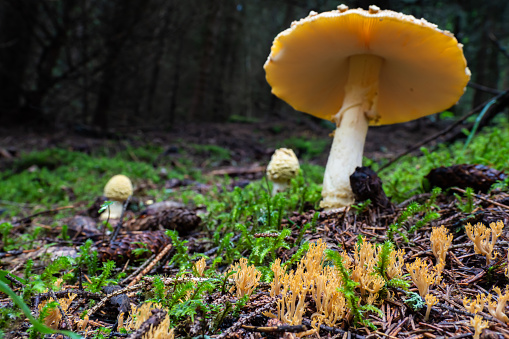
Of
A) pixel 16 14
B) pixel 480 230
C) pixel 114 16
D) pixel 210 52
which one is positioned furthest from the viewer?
pixel 210 52

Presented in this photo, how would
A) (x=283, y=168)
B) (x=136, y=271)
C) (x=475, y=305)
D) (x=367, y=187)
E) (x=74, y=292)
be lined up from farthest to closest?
(x=283, y=168)
(x=367, y=187)
(x=136, y=271)
(x=74, y=292)
(x=475, y=305)

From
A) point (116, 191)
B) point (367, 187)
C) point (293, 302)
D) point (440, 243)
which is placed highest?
point (367, 187)

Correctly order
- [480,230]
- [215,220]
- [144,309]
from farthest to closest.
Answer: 1. [215,220]
2. [480,230]
3. [144,309]

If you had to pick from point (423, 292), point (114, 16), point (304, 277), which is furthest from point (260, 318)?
point (114, 16)

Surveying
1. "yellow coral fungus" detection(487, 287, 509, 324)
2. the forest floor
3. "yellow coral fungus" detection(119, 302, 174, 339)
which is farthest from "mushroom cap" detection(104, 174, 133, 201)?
"yellow coral fungus" detection(487, 287, 509, 324)

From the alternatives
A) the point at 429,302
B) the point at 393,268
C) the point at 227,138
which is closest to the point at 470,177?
the point at 393,268

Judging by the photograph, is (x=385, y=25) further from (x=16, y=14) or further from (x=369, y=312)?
(x=16, y=14)

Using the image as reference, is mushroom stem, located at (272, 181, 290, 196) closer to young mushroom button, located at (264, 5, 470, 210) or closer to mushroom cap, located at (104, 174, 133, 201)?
young mushroom button, located at (264, 5, 470, 210)

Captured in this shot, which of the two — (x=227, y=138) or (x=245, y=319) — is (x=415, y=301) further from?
(x=227, y=138)
